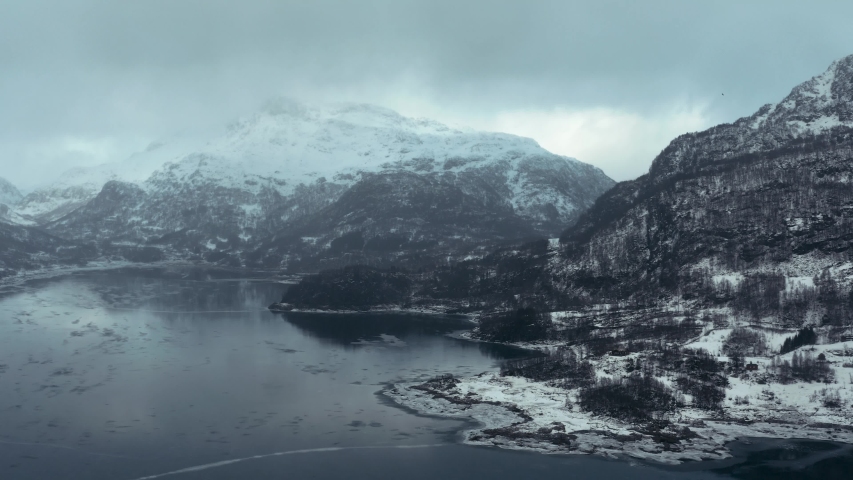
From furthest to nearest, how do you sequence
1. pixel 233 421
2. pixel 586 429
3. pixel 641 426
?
pixel 233 421 → pixel 641 426 → pixel 586 429

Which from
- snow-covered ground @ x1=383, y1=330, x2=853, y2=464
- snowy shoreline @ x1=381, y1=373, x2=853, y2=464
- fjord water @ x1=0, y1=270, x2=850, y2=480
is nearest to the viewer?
fjord water @ x1=0, y1=270, x2=850, y2=480

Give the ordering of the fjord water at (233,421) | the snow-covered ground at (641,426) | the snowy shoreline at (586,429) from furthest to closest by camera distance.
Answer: the snow-covered ground at (641,426), the snowy shoreline at (586,429), the fjord water at (233,421)

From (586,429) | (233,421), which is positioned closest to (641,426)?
(586,429)

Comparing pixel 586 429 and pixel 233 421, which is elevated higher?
pixel 586 429

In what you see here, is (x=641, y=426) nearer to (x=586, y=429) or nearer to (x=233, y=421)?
(x=586, y=429)

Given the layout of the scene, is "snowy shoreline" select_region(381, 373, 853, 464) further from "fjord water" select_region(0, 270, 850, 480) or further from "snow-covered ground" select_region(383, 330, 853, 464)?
"fjord water" select_region(0, 270, 850, 480)

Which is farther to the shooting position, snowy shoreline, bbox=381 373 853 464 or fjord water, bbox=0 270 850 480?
snowy shoreline, bbox=381 373 853 464

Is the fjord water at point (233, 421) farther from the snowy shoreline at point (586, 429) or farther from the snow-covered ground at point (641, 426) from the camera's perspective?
the snow-covered ground at point (641, 426)

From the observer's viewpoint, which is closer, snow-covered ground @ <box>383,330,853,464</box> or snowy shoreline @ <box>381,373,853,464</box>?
snowy shoreline @ <box>381,373,853,464</box>

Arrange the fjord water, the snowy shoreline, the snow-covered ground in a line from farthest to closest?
1. the snow-covered ground
2. the snowy shoreline
3. the fjord water

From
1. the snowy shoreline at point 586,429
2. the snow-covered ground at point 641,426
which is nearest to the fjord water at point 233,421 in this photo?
the snowy shoreline at point 586,429

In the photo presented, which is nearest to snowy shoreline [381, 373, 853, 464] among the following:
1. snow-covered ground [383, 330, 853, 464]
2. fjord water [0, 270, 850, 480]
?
snow-covered ground [383, 330, 853, 464]
